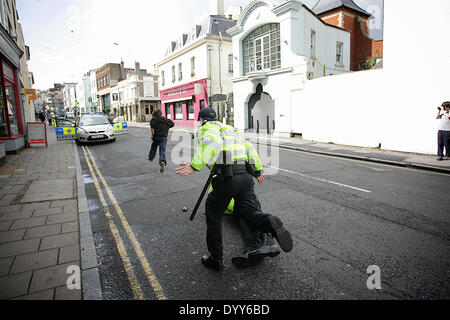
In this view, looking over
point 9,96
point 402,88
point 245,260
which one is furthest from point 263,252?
point 9,96

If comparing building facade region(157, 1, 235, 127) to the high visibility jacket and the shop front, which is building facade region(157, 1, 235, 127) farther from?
the high visibility jacket

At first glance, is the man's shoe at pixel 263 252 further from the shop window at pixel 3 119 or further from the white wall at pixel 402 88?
the shop window at pixel 3 119

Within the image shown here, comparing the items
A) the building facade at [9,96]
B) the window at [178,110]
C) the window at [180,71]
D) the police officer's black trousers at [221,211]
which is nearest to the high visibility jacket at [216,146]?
the police officer's black trousers at [221,211]

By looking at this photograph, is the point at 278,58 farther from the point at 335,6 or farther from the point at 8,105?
the point at 8,105

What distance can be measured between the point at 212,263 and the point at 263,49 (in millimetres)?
18803

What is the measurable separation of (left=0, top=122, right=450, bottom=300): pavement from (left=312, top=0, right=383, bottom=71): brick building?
21224mm

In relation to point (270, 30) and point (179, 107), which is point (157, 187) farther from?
point (179, 107)

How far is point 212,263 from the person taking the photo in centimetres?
315

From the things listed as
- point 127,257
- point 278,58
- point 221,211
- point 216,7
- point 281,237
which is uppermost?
point 216,7

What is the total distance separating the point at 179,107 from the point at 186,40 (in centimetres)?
771

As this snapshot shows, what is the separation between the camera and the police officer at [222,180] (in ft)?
9.98

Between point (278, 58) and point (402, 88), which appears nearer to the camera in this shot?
point (402, 88)

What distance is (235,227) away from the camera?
4.33m
